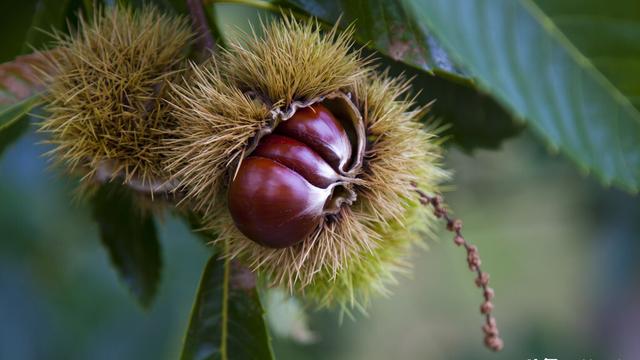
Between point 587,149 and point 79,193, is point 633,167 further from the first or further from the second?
point 79,193

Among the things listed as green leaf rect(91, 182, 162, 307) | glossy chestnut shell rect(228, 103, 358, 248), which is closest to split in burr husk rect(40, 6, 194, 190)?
glossy chestnut shell rect(228, 103, 358, 248)

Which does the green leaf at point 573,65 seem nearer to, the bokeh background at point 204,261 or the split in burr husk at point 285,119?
the split in burr husk at point 285,119

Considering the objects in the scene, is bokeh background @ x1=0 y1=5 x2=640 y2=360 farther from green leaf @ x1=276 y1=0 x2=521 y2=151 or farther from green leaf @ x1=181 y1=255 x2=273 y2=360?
green leaf @ x1=276 y1=0 x2=521 y2=151

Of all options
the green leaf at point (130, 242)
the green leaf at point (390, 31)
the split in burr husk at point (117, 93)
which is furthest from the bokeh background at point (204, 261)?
the green leaf at point (390, 31)

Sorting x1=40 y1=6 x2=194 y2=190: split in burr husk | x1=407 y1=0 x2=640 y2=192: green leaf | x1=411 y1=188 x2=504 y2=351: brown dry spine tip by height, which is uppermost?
x1=40 y1=6 x2=194 y2=190: split in burr husk

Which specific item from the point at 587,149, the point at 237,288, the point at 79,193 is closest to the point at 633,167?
the point at 587,149

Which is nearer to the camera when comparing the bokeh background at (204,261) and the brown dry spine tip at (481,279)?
the brown dry spine tip at (481,279)

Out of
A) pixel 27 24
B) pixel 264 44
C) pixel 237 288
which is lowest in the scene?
pixel 237 288
